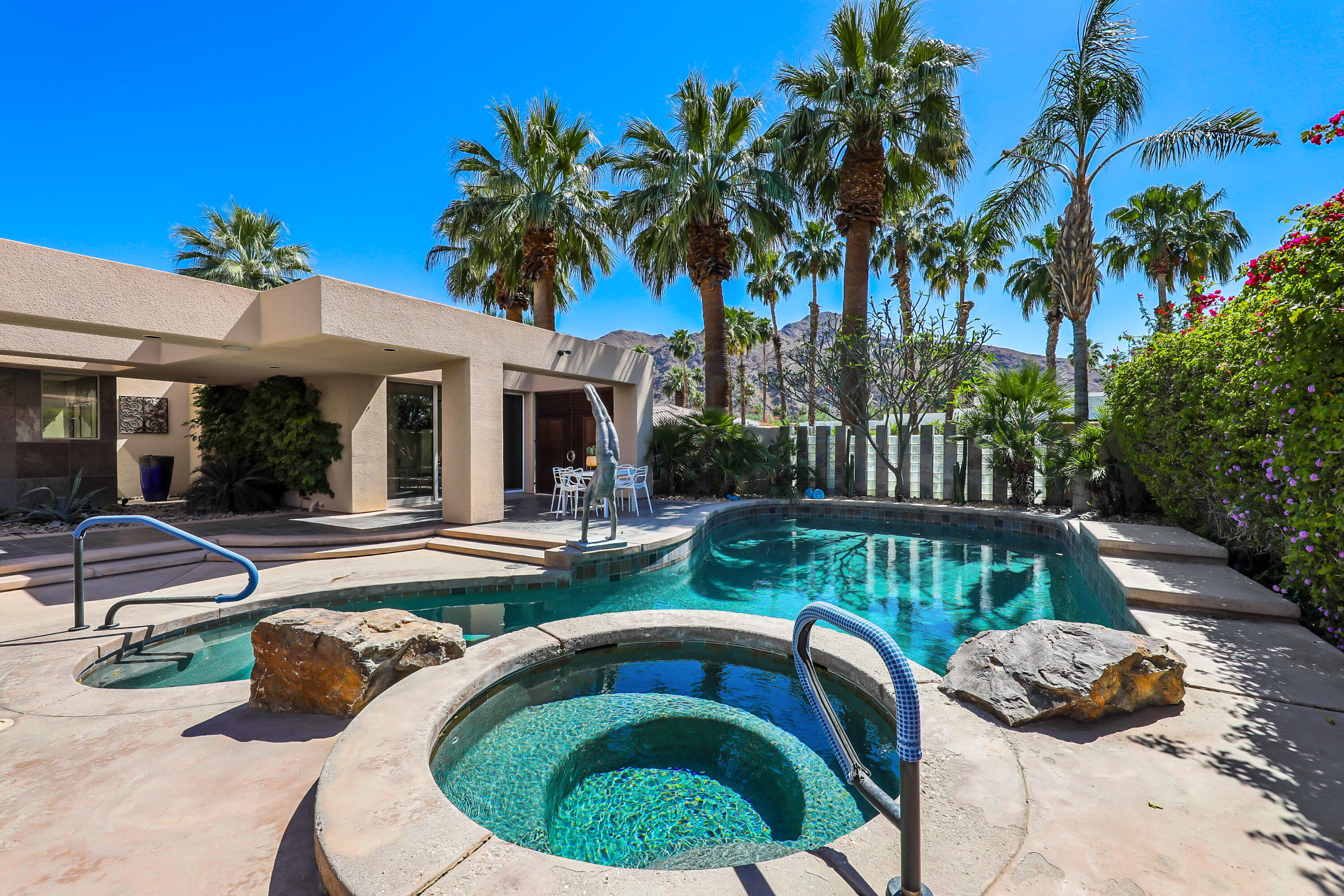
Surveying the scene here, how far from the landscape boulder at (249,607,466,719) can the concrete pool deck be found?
10 cm

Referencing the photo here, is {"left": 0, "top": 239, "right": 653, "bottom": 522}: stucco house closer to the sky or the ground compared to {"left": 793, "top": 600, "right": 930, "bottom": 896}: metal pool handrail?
closer to the sky

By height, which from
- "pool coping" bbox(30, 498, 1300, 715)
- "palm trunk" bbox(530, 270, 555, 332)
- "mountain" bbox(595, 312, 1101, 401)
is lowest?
"pool coping" bbox(30, 498, 1300, 715)

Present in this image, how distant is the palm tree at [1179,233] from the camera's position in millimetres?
17703

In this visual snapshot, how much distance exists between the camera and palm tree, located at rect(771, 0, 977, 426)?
11.3 meters

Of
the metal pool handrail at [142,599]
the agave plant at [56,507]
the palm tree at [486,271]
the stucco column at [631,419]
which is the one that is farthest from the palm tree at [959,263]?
the agave plant at [56,507]

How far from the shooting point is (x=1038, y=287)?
21312 millimetres

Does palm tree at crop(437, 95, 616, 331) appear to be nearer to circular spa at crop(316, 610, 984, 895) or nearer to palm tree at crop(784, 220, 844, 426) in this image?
circular spa at crop(316, 610, 984, 895)

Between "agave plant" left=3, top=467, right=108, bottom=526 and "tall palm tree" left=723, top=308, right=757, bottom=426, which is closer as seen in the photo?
"agave plant" left=3, top=467, right=108, bottom=526

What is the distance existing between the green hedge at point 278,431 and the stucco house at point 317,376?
9.0 inches

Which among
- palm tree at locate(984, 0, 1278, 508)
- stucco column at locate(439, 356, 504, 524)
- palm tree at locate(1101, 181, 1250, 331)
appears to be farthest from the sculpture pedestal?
palm tree at locate(1101, 181, 1250, 331)

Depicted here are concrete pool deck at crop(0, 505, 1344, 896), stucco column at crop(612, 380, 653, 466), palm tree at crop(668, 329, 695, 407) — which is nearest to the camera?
concrete pool deck at crop(0, 505, 1344, 896)

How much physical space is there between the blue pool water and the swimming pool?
155cm

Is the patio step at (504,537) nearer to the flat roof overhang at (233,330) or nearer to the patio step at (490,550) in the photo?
the patio step at (490,550)

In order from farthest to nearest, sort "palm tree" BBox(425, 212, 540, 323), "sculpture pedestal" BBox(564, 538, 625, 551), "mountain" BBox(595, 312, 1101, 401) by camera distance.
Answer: "mountain" BBox(595, 312, 1101, 401) < "palm tree" BBox(425, 212, 540, 323) < "sculpture pedestal" BBox(564, 538, 625, 551)
